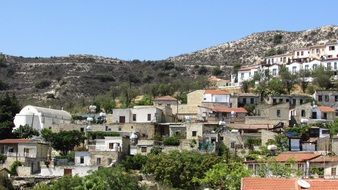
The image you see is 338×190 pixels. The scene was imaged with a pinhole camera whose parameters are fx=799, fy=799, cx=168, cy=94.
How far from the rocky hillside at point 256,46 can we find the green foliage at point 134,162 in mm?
89677

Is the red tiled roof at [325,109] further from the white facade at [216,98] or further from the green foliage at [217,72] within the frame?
the green foliage at [217,72]

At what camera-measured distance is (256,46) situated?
181375mm

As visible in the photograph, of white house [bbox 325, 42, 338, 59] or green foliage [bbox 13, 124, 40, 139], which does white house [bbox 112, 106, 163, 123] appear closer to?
green foliage [bbox 13, 124, 40, 139]

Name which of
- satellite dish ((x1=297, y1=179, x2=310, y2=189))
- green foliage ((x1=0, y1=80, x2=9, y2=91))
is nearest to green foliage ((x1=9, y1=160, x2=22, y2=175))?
satellite dish ((x1=297, y1=179, x2=310, y2=189))

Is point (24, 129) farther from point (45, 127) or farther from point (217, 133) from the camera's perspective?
point (217, 133)

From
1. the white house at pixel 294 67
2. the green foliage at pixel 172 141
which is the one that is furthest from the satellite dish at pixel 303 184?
the white house at pixel 294 67

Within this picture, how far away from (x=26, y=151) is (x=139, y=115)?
54.1ft

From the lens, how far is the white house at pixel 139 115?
90625 mm

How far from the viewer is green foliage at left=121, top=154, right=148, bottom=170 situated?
7400cm

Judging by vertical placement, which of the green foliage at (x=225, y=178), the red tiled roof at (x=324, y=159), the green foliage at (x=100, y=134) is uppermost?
the green foliage at (x=100, y=134)

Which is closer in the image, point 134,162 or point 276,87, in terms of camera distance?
point 134,162

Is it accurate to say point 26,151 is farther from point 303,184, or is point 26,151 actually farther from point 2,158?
point 303,184

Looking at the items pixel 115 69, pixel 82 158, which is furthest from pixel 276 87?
pixel 115 69

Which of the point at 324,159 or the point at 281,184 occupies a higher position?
the point at 324,159
